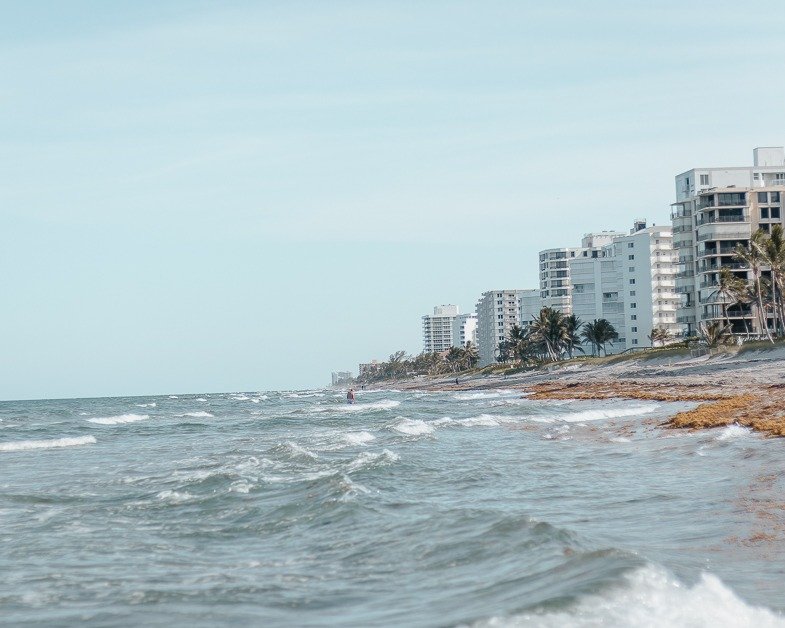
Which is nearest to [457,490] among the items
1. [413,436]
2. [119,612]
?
[119,612]

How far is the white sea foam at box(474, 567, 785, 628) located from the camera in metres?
9.47

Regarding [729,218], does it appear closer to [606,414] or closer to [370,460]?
[606,414]

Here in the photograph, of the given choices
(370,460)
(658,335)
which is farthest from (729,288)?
(370,460)

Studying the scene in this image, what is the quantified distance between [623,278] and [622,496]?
447ft

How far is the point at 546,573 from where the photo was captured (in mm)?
12133

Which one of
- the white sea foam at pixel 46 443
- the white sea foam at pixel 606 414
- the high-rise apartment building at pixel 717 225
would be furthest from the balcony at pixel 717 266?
the white sea foam at pixel 46 443

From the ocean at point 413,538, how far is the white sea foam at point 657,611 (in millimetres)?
29

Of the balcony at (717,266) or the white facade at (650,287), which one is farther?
the white facade at (650,287)

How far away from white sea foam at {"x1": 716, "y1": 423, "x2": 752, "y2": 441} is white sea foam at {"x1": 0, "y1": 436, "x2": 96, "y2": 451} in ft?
96.5

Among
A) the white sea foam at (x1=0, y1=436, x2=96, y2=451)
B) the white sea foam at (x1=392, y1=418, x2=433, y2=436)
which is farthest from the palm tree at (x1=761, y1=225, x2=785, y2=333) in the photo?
the white sea foam at (x1=0, y1=436, x2=96, y2=451)

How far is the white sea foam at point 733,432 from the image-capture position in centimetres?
2867

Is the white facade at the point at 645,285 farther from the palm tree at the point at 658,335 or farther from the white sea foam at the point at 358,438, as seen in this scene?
the white sea foam at the point at 358,438

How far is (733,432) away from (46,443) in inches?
1303

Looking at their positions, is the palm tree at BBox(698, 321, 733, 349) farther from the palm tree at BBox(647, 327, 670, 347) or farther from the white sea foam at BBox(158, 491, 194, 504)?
the white sea foam at BBox(158, 491, 194, 504)
